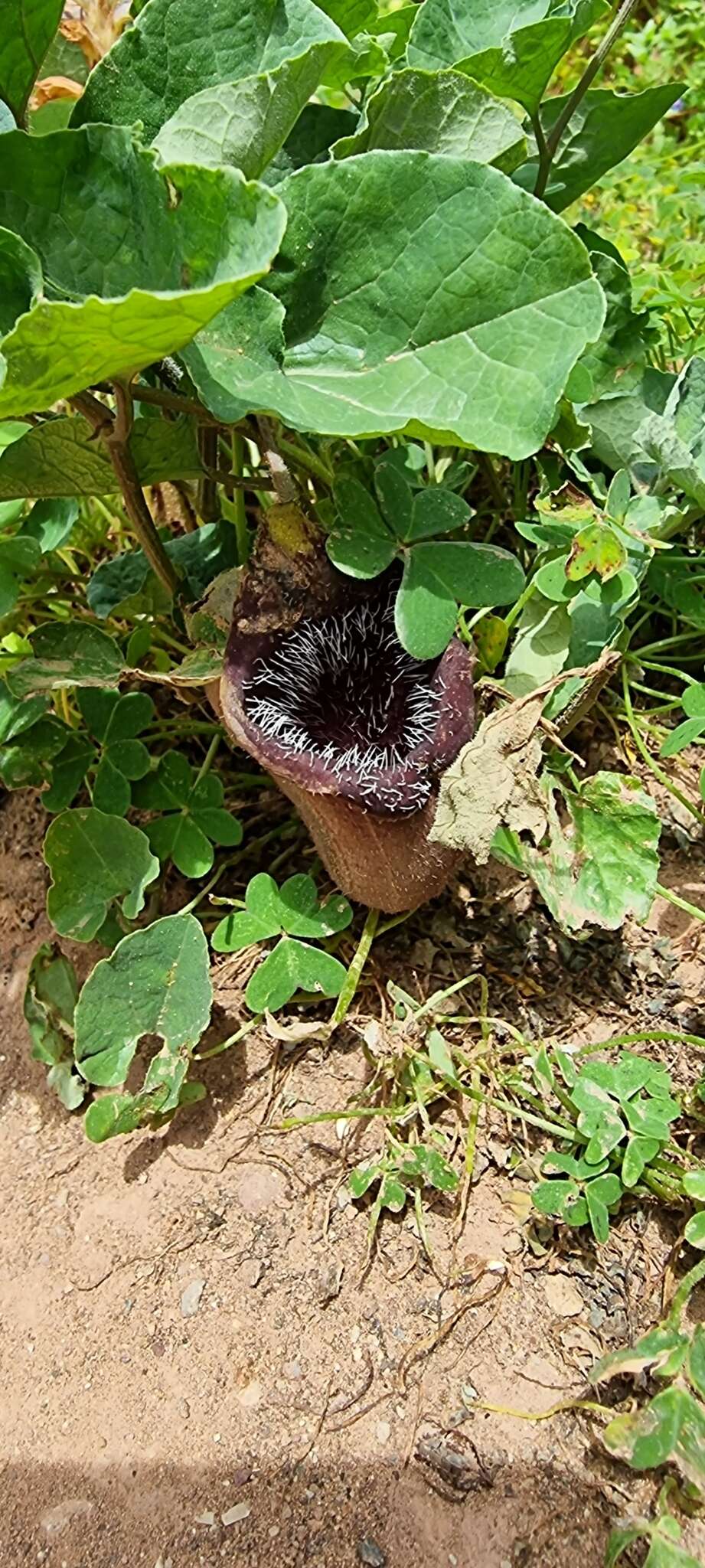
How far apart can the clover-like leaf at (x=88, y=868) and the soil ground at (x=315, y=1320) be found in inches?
5.8

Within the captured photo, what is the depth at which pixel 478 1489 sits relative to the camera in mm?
861

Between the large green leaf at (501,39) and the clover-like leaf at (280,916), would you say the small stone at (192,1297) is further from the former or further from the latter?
the large green leaf at (501,39)

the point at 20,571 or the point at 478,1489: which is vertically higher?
the point at 20,571

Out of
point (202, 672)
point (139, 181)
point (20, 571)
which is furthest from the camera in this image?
point (20, 571)

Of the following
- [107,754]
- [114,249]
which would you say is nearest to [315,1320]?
[107,754]

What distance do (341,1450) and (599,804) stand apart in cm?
57

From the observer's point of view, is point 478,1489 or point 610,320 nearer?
point 478,1489

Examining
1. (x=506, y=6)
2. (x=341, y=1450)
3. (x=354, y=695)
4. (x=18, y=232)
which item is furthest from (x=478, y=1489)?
(x=506, y=6)

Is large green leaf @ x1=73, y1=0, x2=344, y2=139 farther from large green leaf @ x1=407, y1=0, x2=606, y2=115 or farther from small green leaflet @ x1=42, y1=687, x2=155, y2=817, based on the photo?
small green leaflet @ x1=42, y1=687, x2=155, y2=817

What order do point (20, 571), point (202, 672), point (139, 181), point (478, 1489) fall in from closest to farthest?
point (139, 181) < point (478, 1489) < point (202, 672) < point (20, 571)

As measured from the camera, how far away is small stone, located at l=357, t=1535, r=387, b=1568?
0.84m

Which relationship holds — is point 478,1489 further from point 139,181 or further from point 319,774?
point 139,181

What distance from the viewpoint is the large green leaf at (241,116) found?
0.76m

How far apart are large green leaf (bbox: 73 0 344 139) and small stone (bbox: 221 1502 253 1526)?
1.05m
